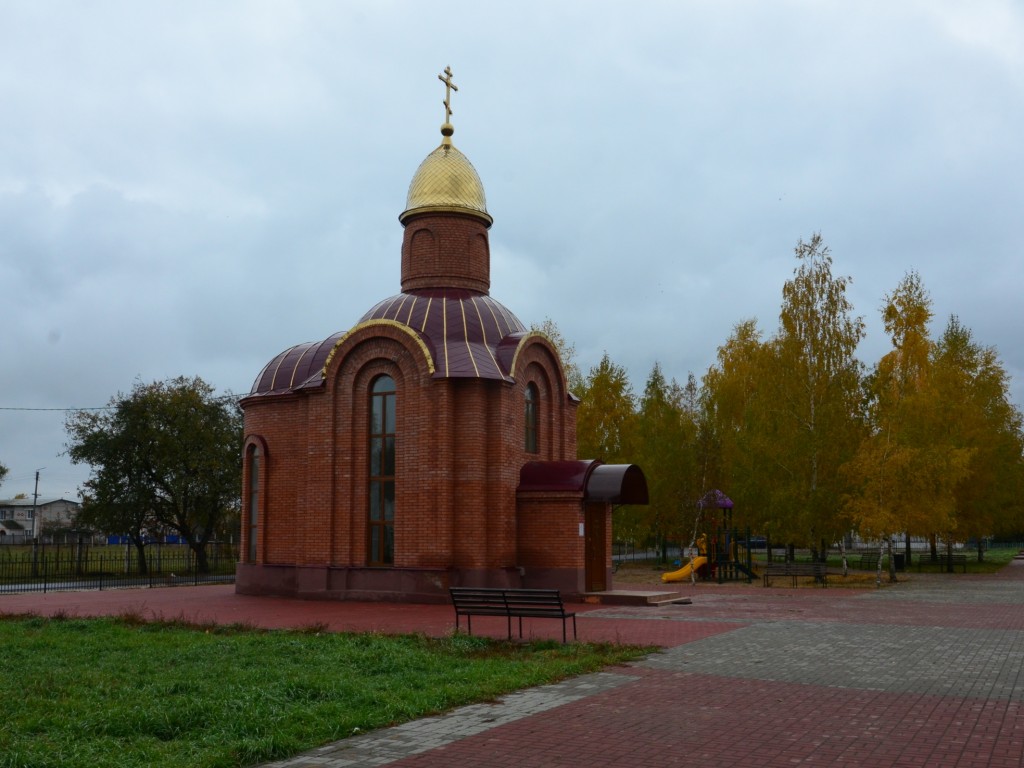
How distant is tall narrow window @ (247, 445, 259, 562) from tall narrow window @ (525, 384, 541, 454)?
7320 millimetres

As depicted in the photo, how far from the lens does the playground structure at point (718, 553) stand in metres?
31.2

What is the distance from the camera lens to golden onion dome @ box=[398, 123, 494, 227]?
988 inches

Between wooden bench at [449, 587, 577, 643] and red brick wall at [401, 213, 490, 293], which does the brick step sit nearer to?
wooden bench at [449, 587, 577, 643]

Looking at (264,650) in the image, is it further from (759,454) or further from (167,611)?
(759,454)

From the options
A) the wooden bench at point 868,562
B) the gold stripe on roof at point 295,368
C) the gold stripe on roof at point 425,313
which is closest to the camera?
the gold stripe on roof at point 425,313

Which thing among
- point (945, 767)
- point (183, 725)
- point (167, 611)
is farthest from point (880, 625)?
point (167, 611)

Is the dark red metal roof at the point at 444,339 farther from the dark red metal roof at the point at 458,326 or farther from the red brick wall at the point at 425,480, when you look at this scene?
the red brick wall at the point at 425,480

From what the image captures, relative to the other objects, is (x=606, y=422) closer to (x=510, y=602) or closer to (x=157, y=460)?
(x=157, y=460)

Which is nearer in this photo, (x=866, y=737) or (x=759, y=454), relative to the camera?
(x=866, y=737)

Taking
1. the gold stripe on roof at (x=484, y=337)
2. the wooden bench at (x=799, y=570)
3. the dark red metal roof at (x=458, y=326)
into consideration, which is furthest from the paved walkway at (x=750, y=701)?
the wooden bench at (x=799, y=570)

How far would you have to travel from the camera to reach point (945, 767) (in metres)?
6.81

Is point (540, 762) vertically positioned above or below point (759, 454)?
below

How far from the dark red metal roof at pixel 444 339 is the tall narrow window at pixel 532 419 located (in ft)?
5.25

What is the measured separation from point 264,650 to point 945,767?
8.39m
